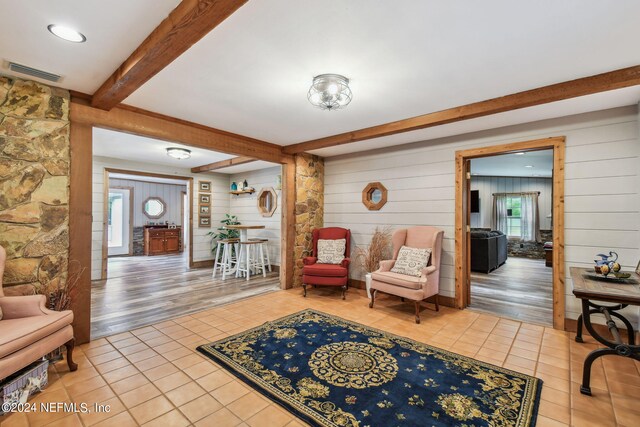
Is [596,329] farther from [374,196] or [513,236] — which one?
[513,236]

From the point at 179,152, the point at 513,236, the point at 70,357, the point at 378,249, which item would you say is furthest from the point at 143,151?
the point at 513,236

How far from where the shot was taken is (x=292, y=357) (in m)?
→ 2.54

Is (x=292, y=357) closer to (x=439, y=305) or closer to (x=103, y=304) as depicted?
(x=439, y=305)

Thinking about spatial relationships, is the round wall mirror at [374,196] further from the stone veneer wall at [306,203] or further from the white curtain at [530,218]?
the white curtain at [530,218]

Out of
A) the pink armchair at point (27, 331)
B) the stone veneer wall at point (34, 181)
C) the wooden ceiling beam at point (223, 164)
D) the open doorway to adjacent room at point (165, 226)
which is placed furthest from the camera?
the wooden ceiling beam at point (223, 164)

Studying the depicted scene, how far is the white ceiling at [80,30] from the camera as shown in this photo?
1625 millimetres

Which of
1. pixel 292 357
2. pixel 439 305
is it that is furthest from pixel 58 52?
pixel 439 305

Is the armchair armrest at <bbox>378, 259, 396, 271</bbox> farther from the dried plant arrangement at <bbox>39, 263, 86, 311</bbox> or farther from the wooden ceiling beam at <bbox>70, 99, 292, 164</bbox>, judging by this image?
the dried plant arrangement at <bbox>39, 263, 86, 311</bbox>

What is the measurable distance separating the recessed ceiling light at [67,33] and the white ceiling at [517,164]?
642 cm

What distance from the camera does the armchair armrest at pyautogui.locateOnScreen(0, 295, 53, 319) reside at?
2.17m

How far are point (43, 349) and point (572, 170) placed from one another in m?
5.05

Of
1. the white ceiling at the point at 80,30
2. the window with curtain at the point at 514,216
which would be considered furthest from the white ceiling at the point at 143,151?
the window with curtain at the point at 514,216

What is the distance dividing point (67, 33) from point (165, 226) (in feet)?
29.2

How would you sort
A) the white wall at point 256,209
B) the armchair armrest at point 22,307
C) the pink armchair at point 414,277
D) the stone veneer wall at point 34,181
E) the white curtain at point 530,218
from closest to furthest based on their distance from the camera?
the armchair armrest at point 22,307
the stone veneer wall at point 34,181
the pink armchair at point 414,277
the white wall at point 256,209
the white curtain at point 530,218
